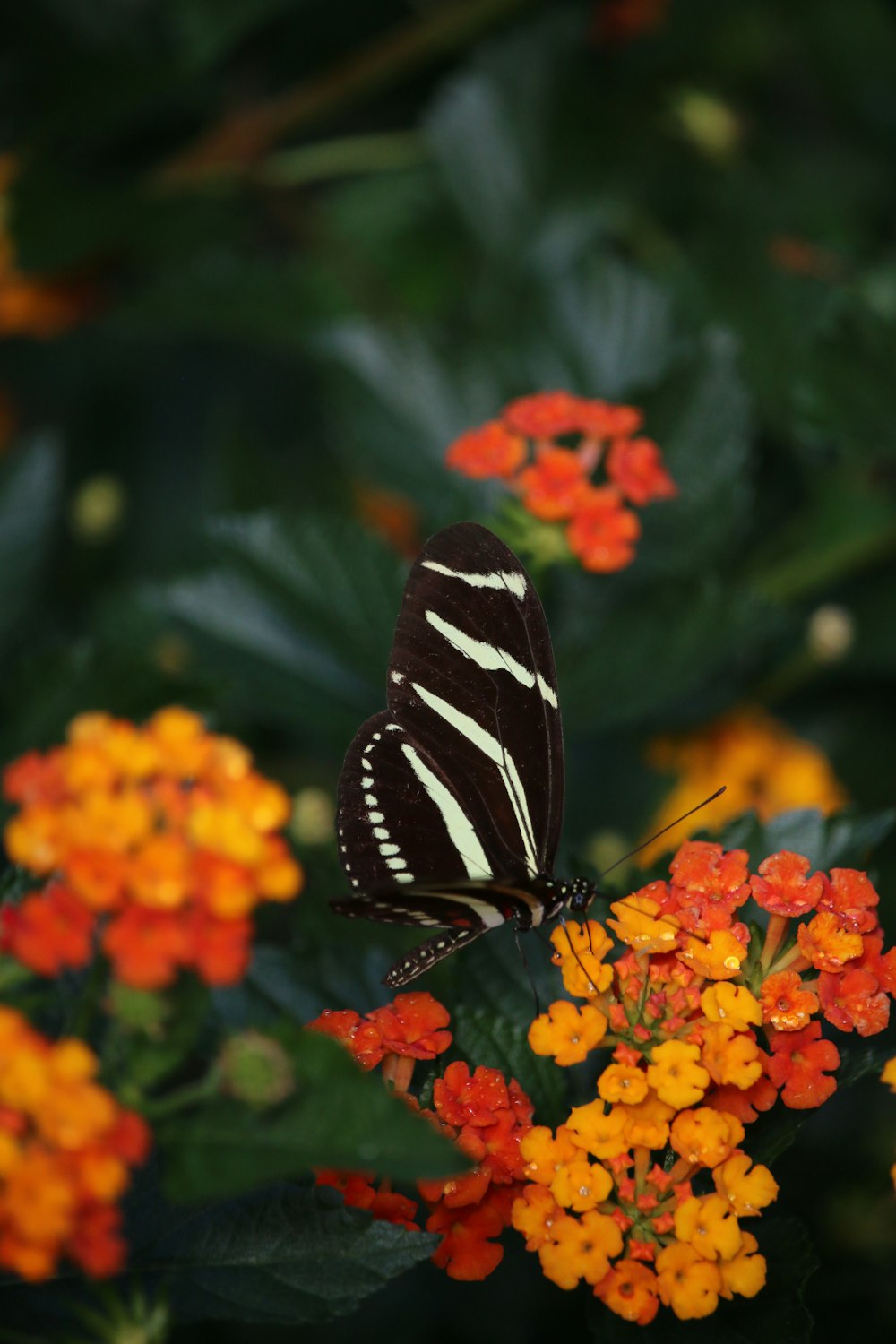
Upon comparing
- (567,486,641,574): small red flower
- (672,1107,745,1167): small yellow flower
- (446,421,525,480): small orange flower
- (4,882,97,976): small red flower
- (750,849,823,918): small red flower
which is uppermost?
(446,421,525,480): small orange flower

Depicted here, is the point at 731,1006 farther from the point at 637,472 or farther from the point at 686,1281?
the point at 637,472

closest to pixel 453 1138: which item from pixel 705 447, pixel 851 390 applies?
pixel 705 447

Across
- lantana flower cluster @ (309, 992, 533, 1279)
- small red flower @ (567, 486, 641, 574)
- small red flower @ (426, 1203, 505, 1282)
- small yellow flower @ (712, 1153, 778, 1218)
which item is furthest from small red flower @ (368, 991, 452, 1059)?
small red flower @ (567, 486, 641, 574)

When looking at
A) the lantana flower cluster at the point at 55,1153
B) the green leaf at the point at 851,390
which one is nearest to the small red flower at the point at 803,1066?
the lantana flower cluster at the point at 55,1153

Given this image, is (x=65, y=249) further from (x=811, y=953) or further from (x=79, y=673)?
(x=811, y=953)

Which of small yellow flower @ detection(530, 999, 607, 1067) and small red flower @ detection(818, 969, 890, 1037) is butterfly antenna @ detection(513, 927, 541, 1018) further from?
small red flower @ detection(818, 969, 890, 1037)

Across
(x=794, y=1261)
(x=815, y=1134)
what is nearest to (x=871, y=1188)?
(x=815, y=1134)

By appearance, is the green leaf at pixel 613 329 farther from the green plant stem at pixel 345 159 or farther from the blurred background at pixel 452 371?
the green plant stem at pixel 345 159
